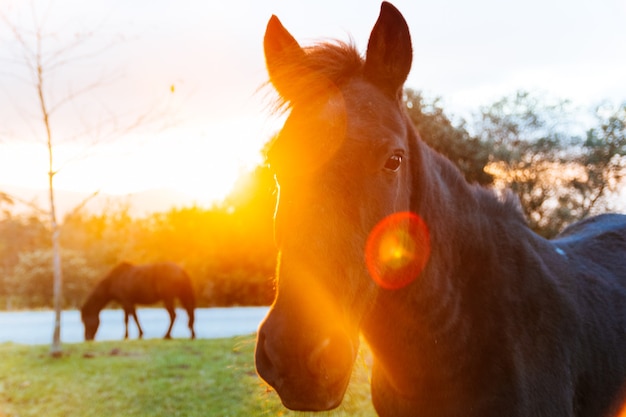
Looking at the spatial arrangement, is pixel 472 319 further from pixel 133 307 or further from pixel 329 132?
pixel 133 307

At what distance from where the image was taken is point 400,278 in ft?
7.11

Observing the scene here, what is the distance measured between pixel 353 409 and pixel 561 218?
8044mm

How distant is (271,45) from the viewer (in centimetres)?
247

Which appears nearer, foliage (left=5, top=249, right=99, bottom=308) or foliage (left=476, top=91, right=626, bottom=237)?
foliage (left=476, top=91, right=626, bottom=237)

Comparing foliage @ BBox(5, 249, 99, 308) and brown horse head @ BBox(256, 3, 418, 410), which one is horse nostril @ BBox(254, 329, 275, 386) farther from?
foliage @ BBox(5, 249, 99, 308)

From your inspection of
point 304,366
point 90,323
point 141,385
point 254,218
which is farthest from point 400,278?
point 254,218

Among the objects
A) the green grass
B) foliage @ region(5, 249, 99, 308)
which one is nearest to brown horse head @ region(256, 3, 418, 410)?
the green grass

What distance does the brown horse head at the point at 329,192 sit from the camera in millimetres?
1580

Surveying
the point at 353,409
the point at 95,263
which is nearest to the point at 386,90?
the point at 353,409

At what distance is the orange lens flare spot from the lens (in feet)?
6.40

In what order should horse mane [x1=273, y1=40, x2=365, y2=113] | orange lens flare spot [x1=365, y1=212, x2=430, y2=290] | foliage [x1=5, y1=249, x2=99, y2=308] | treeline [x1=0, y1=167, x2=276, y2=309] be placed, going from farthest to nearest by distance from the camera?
foliage [x1=5, y1=249, x2=99, y2=308]
treeline [x1=0, y1=167, x2=276, y2=309]
horse mane [x1=273, y1=40, x2=365, y2=113]
orange lens flare spot [x1=365, y1=212, x2=430, y2=290]

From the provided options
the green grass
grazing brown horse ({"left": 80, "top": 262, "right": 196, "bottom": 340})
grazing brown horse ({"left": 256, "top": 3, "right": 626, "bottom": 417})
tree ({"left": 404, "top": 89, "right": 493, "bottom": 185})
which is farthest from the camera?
grazing brown horse ({"left": 80, "top": 262, "right": 196, "bottom": 340})

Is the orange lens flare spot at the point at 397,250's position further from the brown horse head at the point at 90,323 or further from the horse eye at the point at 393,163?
the brown horse head at the point at 90,323

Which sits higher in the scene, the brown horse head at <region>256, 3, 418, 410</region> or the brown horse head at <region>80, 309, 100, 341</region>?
the brown horse head at <region>256, 3, 418, 410</region>
